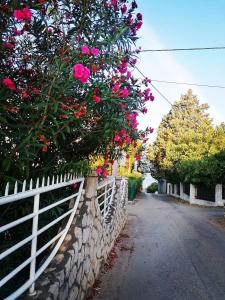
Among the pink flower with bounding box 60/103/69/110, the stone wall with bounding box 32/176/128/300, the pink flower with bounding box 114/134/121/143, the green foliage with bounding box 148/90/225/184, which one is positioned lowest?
the stone wall with bounding box 32/176/128/300

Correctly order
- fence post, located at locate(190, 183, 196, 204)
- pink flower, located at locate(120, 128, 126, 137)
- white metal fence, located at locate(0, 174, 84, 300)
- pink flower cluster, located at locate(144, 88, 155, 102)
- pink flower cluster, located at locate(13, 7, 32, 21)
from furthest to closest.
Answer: fence post, located at locate(190, 183, 196, 204) → pink flower cluster, located at locate(144, 88, 155, 102) → pink flower, located at locate(120, 128, 126, 137) → pink flower cluster, located at locate(13, 7, 32, 21) → white metal fence, located at locate(0, 174, 84, 300)

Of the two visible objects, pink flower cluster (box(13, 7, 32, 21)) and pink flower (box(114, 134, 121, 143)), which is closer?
pink flower cluster (box(13, 7, 32, 21))

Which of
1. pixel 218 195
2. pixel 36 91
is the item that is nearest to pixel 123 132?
pixel 36 91

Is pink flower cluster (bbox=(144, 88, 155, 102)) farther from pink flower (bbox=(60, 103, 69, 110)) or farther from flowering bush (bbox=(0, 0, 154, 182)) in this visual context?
pink flower (bbox=(60, 103, 69, 110))

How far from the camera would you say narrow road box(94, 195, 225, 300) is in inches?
225

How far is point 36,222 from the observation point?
3.47 metres

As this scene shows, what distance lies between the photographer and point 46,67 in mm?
4227

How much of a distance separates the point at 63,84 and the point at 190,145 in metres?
28.6

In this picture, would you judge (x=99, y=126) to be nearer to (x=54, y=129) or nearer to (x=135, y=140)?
(x=54, y=129)

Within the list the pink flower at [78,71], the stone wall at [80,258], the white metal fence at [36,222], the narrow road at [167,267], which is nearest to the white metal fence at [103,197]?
the stone wall at [80,258]

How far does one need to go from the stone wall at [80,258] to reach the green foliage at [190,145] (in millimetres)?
20798

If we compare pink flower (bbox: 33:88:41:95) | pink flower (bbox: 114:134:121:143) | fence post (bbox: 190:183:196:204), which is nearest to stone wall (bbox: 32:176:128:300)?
pink flower (bbox: 114:134:121:143)

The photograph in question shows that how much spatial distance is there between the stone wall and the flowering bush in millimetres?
898

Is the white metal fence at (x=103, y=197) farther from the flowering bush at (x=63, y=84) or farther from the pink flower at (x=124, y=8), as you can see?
the pink flower at (x=124, y=8)
